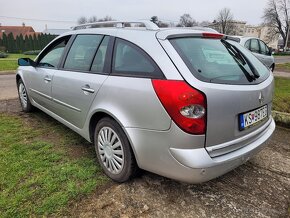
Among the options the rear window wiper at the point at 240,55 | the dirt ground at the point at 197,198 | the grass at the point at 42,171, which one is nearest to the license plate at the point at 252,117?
the rear window wiper at the point at 240,55

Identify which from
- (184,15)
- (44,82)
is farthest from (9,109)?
(184,15)

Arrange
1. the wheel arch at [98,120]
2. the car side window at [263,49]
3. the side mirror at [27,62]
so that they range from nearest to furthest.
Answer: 1. the wheel arch at [98,120]
2. the side mirror at [27,62]
3. the car side window at [263,49]

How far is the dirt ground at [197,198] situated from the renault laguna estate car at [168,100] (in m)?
0.25

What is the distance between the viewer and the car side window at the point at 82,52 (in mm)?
3238

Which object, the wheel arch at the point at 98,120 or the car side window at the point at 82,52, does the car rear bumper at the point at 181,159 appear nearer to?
the wheel arch at the point at 98,120

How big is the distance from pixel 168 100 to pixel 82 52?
169 cm

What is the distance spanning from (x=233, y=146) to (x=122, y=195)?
1.11 metres

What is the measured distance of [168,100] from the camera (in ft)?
7.27

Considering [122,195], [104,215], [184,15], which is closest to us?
[104,215]

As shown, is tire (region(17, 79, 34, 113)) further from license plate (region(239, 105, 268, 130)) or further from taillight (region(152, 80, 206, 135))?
license plate (region(239, 105, 268, 130))

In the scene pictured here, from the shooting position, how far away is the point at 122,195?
265cm

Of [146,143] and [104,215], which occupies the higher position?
[146,143]

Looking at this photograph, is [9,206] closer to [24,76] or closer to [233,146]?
[233,146]

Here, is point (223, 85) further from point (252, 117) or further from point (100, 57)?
point (100, 57)
